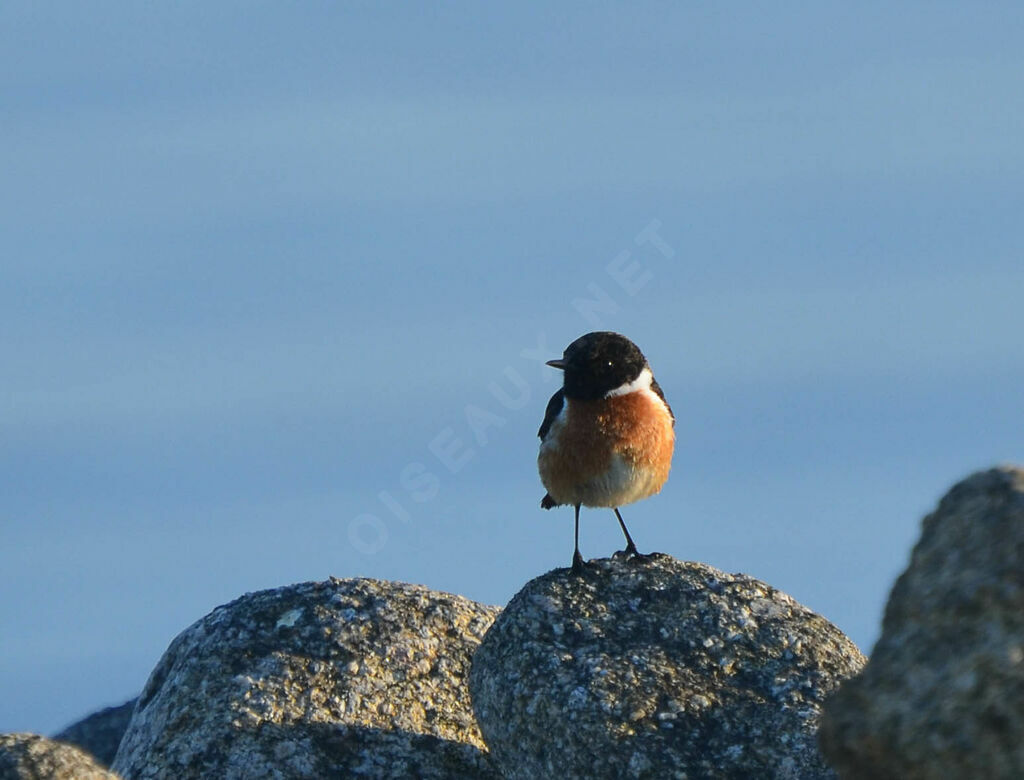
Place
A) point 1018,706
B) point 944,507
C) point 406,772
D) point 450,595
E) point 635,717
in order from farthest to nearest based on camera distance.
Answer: point 450,595 < point 406,772 < point 635,717 < point 944,507 < point 1018,706

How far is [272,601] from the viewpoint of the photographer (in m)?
10.6

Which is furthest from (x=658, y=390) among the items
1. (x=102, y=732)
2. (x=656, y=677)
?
(x=102, y=732)

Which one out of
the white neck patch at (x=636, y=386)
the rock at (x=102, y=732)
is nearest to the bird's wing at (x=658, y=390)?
the white neck patch at (x=636, y=386)

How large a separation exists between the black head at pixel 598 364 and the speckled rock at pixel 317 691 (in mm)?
1915

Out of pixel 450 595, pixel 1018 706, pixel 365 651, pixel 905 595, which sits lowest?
pixel 1018 706

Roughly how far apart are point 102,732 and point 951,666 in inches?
380

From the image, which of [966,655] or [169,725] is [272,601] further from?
[966,655]

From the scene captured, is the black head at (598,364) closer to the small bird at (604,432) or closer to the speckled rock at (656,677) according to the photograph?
the small bird at (604,432)

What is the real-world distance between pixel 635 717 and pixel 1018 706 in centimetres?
398

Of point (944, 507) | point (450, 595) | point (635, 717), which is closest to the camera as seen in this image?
point (944, 507)

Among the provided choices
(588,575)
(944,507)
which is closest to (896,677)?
(944,507)

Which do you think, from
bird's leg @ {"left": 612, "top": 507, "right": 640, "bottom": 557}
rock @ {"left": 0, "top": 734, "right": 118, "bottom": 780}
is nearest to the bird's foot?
bird's leg @ {"left": 612, "top": 507, "right": 640, "bottom": 557}

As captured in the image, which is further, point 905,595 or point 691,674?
point 691,674

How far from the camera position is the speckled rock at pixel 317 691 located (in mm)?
9500
